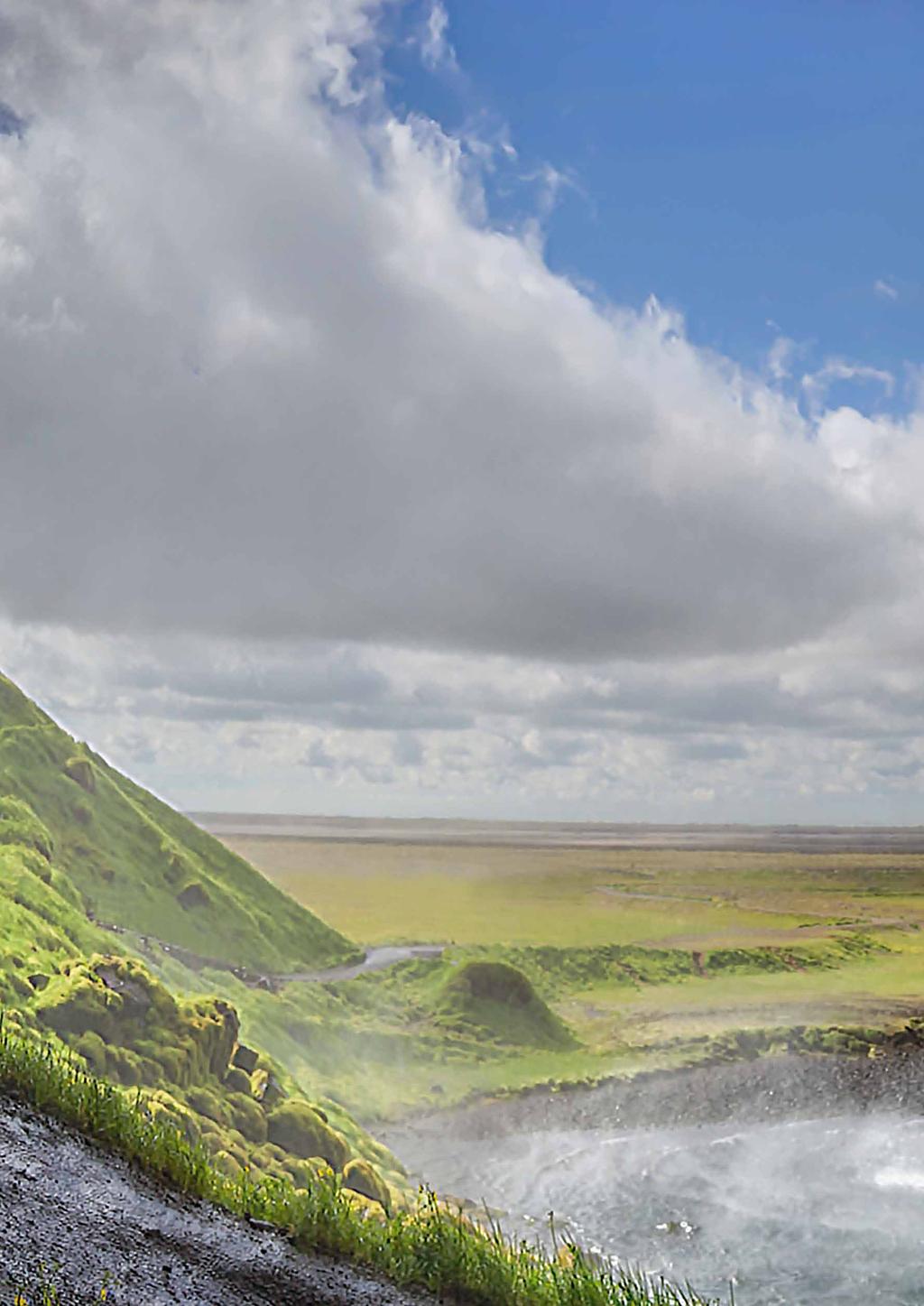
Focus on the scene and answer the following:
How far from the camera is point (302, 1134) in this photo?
25.2 m

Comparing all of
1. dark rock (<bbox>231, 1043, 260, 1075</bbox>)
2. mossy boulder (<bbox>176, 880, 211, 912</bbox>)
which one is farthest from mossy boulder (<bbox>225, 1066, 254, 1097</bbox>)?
mossy boulder (<bbox>176, 880, 211, 912</bbox>)

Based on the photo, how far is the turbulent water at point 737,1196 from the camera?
91.0 feet

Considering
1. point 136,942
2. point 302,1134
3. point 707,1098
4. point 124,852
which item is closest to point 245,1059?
point 302,1134

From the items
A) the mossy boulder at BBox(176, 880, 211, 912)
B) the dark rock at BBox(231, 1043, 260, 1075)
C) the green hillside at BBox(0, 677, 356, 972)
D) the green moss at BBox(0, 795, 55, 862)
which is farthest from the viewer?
the mossy boulder at BBox(176, 880, 211, 912)

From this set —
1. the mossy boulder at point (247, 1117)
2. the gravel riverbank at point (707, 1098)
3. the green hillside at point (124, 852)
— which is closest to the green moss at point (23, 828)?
the green hillside at point (124, 852)

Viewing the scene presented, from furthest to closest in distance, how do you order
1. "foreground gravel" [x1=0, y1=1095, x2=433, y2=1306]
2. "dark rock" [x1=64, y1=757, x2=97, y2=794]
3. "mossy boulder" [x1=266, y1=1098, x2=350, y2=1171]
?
1. "dark rock" [x1=64, y1=757, x2=97, y2=794]
2. "mossy boulder" [x1=266, y1=1098, x2=350, y2=1171]
3. "foreground gravel" [x1=0, y1=1095, x2=433, y2=1306]

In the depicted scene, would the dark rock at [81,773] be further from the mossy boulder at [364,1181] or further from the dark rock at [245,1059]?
the mossy boulder at [364,1181]

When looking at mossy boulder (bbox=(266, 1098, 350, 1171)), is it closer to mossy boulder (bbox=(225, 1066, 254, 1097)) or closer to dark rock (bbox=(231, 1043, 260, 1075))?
mossy boulder (bbox=(225, 1066, 254, 1097))

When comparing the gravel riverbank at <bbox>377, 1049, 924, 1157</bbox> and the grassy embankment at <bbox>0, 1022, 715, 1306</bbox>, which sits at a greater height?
the grassy embankment at <bbox>0, 1022, 715, 1306</bbox>

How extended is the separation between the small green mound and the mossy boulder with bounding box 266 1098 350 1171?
33.1 meters

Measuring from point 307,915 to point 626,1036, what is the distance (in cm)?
2429

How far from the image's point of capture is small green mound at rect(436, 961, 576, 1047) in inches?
2290

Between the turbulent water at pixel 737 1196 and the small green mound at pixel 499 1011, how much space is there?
32.5 feet

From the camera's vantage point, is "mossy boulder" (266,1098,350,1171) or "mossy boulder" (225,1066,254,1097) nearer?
"mossy boulder" (225,1066,254,1097)
